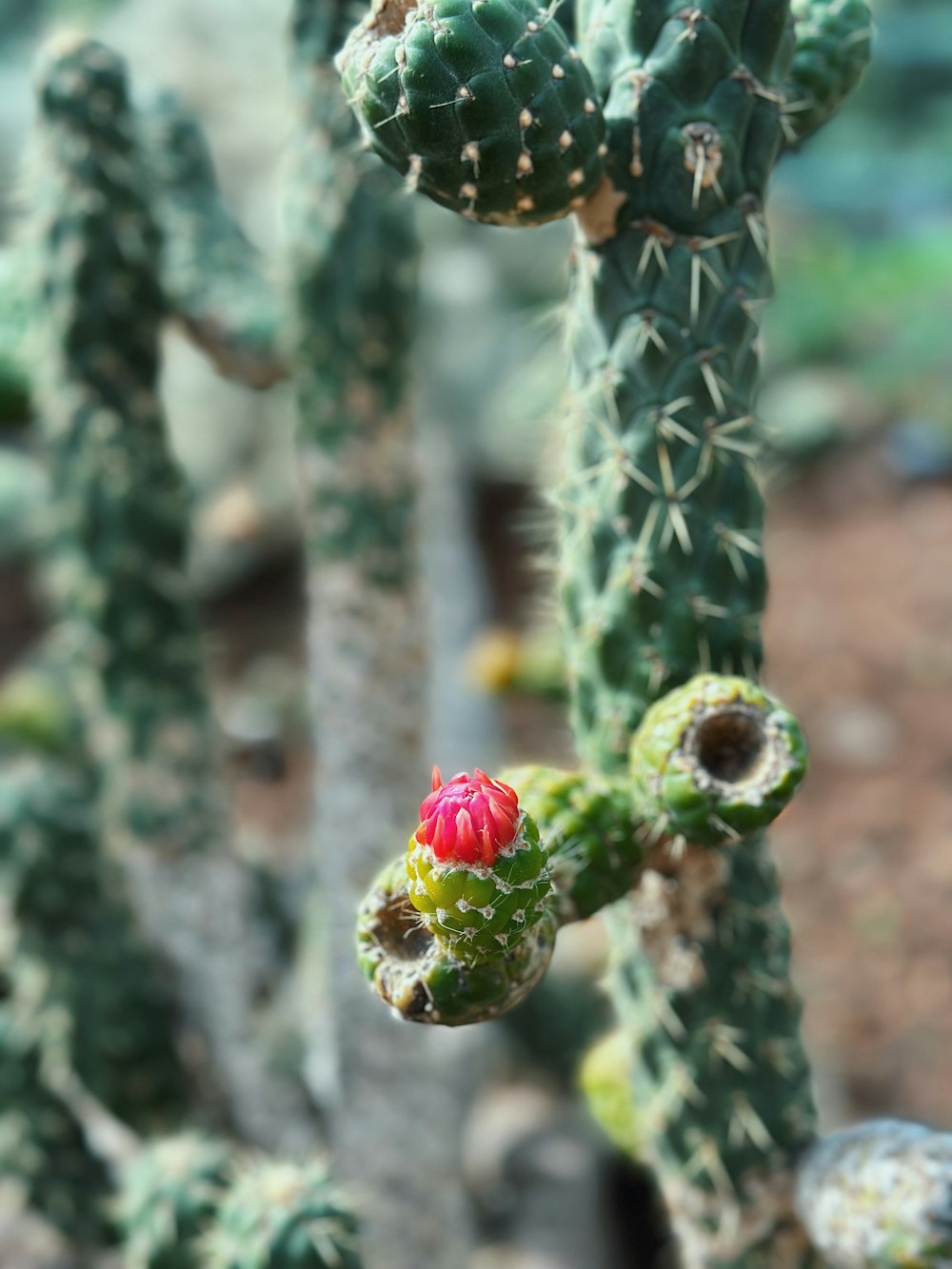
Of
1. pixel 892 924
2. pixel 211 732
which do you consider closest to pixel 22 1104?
pixel 211 732

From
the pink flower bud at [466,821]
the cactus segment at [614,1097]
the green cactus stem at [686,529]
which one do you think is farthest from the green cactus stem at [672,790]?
the cactus segment at [614,1097]

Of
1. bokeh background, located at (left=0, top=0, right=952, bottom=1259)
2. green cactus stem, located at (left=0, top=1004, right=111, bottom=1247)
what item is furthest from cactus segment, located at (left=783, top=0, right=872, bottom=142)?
green cactus stem, located at (left=0, top=1004, right=111, bottom=1247)

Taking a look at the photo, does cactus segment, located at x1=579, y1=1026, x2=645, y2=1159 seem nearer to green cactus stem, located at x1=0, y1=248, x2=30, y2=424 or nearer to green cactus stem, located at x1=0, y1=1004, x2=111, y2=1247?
green cactus stem, located at x1=0, y1=1004, x2=111, y2=1247

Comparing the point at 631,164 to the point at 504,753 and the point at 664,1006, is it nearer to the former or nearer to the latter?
the point at 664,1006

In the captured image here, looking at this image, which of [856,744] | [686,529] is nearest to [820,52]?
[686,529]

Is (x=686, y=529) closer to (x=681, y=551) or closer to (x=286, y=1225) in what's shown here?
(x=681, y=551)
